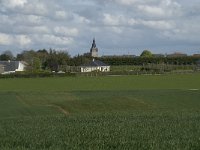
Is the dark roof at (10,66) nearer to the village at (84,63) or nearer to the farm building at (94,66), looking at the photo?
the village at (84,63)

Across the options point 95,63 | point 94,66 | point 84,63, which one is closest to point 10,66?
point 84,63

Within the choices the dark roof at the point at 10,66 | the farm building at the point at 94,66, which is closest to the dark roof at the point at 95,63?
the farm building at the point at 94,66

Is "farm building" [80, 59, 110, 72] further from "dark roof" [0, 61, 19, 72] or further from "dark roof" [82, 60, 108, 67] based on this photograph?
"dark roof" [0, 61, 19, 72]

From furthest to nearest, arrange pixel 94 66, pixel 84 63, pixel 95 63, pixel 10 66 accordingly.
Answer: pixel 84 63, pixel 10 66, pixel 95 63, pixel 94 66

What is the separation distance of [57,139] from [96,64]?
15414cm

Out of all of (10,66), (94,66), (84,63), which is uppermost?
(84,63)

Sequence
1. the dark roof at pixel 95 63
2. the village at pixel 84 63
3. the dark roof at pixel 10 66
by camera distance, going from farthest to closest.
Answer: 1. the dark roof at pixel 10 66
2. the dark roof at pixel 95 63
3. the village at pixel 84 63

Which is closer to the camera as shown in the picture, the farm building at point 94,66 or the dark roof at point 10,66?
the farm building at point 94,66

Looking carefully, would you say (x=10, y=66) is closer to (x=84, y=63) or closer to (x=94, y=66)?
(x=84, y=63)

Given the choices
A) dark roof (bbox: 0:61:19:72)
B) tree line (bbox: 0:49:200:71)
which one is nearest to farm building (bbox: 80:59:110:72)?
tree line (bbox: 0:49:200:71)

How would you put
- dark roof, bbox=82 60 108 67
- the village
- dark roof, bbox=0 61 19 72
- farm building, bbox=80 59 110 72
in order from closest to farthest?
the village → farm building, bbox=80 59 110 72 → dark roof, bbox=82 60 108 67 → dark roof, bbox=0 61 19 72

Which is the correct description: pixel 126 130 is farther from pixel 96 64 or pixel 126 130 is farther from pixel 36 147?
pixel 96 64

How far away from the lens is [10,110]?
3591cm

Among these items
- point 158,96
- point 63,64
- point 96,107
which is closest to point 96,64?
point 63,64
